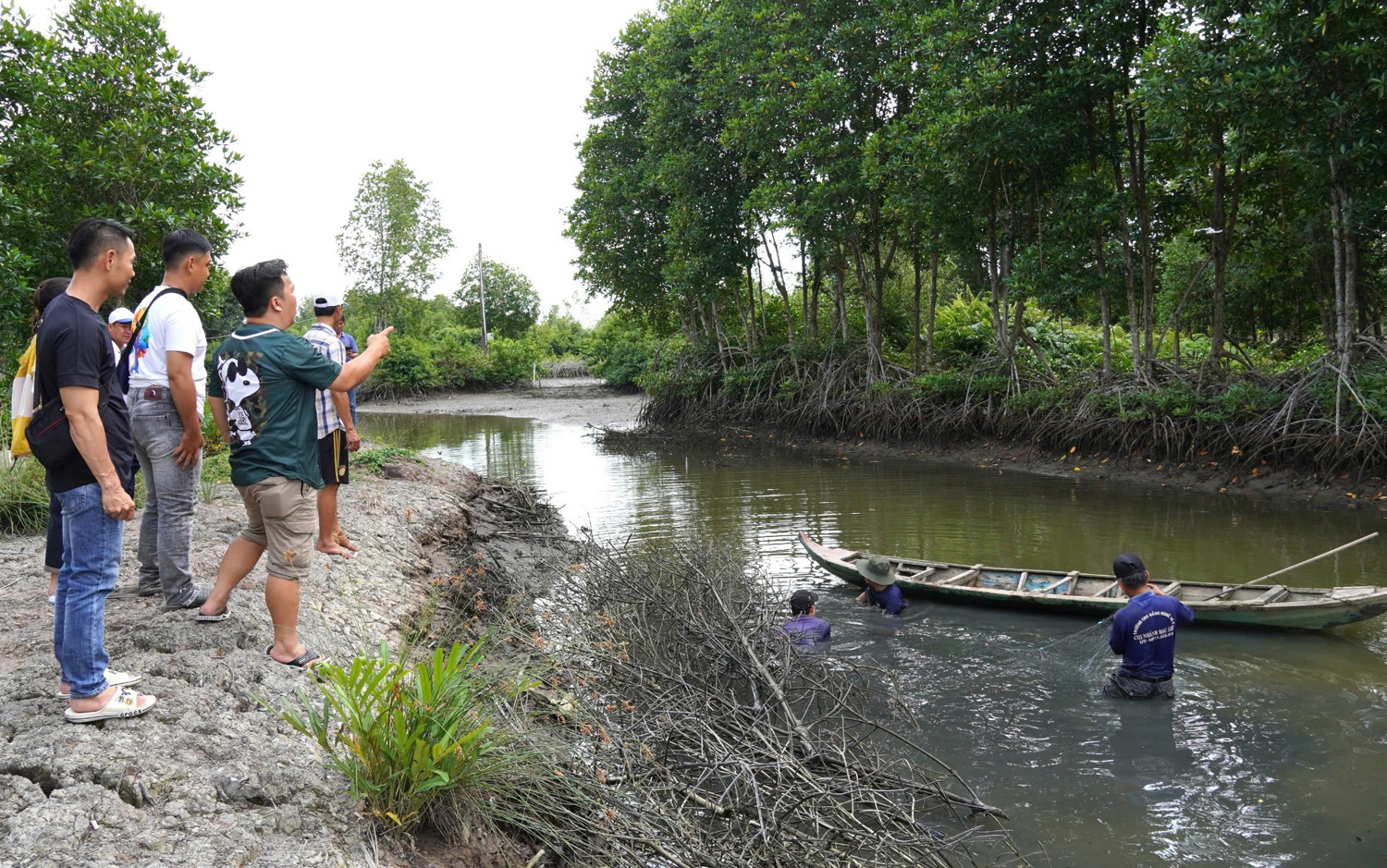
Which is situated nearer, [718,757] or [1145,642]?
[718,757]

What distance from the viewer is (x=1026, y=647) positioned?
7371mm

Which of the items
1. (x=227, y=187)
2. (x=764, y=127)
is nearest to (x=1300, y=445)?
(x=764, y=127)

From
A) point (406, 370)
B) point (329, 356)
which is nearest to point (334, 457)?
point (329, 356)

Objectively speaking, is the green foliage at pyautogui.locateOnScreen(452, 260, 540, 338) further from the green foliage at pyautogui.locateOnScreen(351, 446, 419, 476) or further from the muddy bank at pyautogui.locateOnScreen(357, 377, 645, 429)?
the green foliage at pyautogui.locateOnScreen(351, 446, 419, 476)

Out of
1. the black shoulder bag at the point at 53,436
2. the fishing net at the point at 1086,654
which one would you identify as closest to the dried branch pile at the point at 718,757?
the fishing net at the point at 1086,654

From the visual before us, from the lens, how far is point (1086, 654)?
704 cm

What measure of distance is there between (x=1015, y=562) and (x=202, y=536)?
8050mm

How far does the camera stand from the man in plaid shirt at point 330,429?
6352mm

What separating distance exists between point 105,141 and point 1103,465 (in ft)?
51.4

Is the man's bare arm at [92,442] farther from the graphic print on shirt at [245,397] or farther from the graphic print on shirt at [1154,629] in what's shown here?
the graphic print on shirt at [1154,629]

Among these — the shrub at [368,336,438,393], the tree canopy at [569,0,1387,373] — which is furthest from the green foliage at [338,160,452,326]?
the tree canopy at [569,0,1387,373]

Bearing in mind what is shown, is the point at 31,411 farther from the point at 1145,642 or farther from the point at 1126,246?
the point at 1126,246

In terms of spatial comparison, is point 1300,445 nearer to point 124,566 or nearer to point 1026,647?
point 1026,647

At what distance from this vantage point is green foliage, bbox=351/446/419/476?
11844 mm
